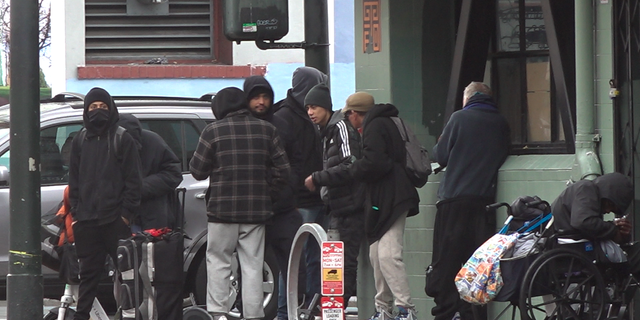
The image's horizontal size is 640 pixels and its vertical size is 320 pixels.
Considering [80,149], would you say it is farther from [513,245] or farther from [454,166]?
[513,245]

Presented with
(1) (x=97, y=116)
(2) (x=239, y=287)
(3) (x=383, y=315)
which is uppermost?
(1) (x=97, y=116)

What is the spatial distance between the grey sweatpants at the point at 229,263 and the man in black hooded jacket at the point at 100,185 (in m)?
0.76

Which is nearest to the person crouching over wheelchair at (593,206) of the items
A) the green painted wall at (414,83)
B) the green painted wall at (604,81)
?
the green painted wall at (604,81)

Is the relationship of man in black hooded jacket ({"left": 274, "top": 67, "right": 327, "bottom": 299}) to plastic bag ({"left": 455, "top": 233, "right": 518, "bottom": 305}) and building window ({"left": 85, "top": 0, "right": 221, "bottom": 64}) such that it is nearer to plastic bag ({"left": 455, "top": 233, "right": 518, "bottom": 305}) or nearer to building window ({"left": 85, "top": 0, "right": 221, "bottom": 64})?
plastic bag ({"left": 455, "top": 233, "right": 518, "bottom": 305})

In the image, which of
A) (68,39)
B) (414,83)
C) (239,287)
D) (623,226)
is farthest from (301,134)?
(68,39)

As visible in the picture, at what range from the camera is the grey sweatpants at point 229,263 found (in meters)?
8.73

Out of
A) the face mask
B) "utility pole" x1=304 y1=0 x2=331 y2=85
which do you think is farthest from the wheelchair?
the face mask

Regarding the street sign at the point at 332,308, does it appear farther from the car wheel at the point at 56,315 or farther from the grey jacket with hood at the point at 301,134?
A: the car wheel at the point at 56,315

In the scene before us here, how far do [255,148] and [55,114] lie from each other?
2709mm

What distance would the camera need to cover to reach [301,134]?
9.61 meters

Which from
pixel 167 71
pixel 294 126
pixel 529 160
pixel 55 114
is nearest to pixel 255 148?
pixel 294 126

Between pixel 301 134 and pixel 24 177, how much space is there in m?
2.29

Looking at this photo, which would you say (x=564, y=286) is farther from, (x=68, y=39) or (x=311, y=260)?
(x=68, y=39)

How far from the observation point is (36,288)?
8.38m
